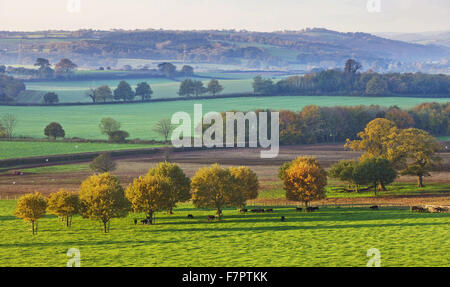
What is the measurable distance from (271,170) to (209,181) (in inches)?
1673

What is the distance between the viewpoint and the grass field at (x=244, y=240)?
62875 millimetres

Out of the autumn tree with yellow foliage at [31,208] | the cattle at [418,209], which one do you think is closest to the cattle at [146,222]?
the autumn tree with yellow foliage at [31,208]

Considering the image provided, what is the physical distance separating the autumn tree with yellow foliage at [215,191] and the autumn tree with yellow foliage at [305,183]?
8.64 meters

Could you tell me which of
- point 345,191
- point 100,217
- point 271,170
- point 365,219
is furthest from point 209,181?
point 271,170

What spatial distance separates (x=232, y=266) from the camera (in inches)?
2376

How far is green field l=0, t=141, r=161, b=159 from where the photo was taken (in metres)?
139

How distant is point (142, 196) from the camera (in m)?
80.6

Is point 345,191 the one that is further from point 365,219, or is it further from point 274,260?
point 274,260

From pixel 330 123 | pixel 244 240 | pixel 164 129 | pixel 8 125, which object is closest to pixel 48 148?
pixel 8 125

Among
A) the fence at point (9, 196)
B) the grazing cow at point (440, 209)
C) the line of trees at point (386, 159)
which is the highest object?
the line of trees at point (386, 159)

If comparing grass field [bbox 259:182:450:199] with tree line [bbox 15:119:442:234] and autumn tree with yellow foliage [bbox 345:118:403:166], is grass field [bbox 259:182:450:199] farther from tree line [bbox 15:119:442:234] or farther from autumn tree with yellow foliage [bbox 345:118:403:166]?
autumn tree with yellow foliage [bbox 345:118:403:166]

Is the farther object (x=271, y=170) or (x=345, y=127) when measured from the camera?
(x=345, y=127)

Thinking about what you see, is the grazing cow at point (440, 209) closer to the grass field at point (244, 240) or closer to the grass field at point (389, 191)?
the grass field at point (244, 240)
